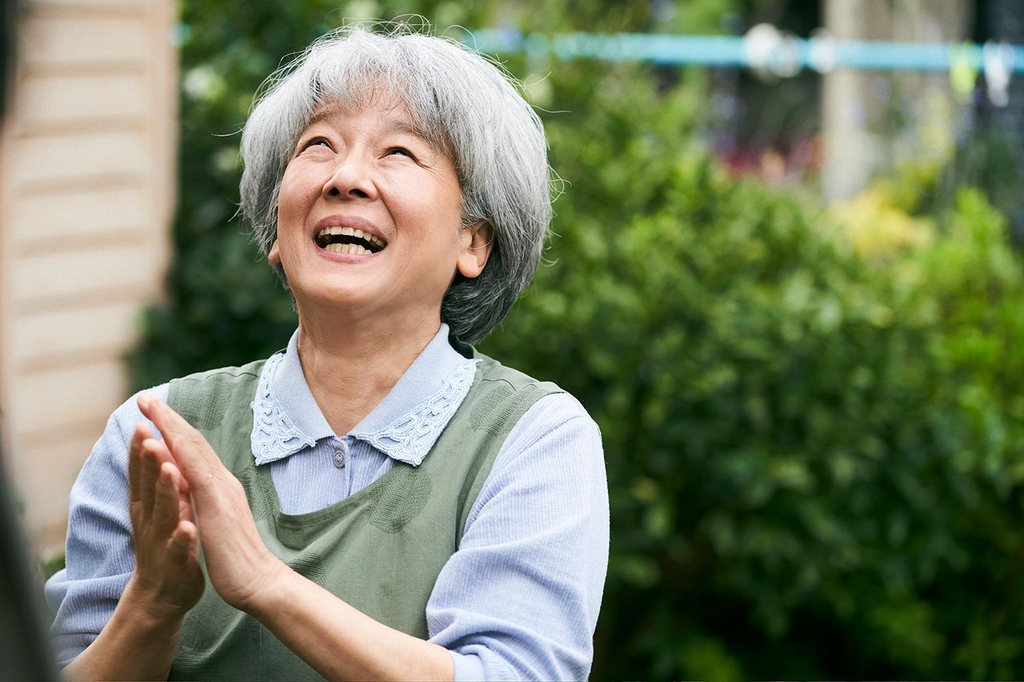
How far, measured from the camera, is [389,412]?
184 cm

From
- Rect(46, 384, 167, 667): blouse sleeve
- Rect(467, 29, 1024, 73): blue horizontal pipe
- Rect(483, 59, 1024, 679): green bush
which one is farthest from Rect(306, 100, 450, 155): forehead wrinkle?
Rect(467, 29, 1024, 73): blue horizontal pipe

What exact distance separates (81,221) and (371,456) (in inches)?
124

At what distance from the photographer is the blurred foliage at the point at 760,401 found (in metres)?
3.87

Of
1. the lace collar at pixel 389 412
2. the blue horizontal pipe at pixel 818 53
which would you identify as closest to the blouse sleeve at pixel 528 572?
the lace collar at pixel 389 412

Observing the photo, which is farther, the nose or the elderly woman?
the nose

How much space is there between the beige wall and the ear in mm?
2755

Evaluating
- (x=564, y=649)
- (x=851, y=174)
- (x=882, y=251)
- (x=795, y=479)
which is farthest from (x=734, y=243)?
(x=851, y=174)

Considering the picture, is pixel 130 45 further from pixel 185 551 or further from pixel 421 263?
pixel 185 551

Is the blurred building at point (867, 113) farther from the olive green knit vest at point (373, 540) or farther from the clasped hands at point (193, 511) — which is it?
the clasped hands at point (193, 511)

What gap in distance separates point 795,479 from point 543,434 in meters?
2.15

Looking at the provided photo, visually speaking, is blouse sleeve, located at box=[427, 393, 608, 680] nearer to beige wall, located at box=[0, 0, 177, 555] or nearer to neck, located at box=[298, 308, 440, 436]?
neck, located at box=[298, 308, 440, 436]

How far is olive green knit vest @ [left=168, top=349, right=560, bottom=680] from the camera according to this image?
1723 mm

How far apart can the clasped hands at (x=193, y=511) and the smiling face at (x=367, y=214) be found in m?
0.33

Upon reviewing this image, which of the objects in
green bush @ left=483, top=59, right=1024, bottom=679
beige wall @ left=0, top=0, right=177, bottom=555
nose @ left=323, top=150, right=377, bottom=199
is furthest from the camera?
beige wall @ left=0, top=0, right=177, bottom=555
